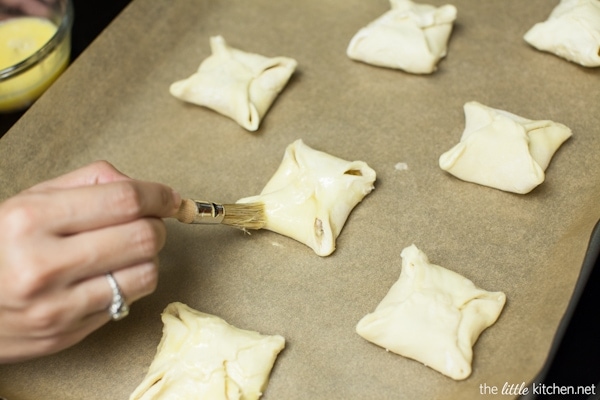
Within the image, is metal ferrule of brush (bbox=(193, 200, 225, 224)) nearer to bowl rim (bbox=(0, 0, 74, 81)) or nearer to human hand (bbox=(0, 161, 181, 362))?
human hand (bbox=(0, 161, 181, 362))

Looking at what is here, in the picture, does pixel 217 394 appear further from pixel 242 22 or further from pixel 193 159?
pixel 242 22

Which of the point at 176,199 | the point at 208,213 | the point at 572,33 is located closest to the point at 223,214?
the point at 208,213

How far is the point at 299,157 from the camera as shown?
1.69 m

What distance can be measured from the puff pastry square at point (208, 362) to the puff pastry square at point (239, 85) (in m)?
0.65

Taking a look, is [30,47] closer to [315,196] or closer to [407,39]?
[315,196]

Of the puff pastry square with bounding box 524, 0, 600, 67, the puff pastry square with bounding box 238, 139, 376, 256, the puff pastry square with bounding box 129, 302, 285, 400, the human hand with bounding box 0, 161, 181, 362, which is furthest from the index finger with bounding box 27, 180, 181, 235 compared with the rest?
the puff pastry square with bounding box 524, 0, 600, 67

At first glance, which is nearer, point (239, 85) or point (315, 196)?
point (315, 196)

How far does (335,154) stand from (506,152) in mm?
457

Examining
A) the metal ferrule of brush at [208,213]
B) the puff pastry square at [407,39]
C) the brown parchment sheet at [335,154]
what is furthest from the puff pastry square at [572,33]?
the metal ferrule of brush at [208,213]

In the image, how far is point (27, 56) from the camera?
1.93m

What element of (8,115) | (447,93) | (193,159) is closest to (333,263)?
(193,159)

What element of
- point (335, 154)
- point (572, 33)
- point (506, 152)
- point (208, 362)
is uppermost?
point (572, 33)

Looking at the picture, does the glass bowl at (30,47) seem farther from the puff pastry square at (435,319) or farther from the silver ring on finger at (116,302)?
the puff pastry square at (435,319)

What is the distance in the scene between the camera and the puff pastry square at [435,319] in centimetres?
136
